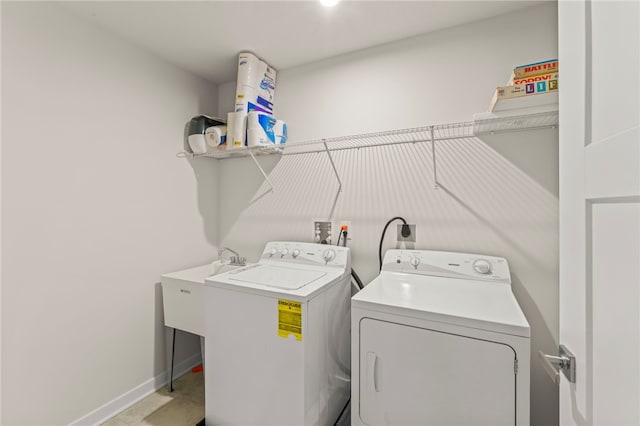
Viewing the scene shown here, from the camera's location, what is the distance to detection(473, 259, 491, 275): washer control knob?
153 centimetres

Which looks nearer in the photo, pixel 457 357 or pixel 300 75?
pixel 457 357

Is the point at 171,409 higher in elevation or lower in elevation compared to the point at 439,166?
lower

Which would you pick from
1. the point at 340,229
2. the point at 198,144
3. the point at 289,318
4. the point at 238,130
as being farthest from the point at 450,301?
the point at 198,144

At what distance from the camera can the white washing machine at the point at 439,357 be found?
3.32 feet

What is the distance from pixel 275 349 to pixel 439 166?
1454 mm

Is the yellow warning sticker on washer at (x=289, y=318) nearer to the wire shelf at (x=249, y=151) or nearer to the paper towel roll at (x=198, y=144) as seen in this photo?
the wire shelf at (x=249, y=151)

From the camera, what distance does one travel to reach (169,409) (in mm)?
1862

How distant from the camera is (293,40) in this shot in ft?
6.28

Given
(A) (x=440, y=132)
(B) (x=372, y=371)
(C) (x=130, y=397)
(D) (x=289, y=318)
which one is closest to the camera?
(B) (x=372, y=371)
